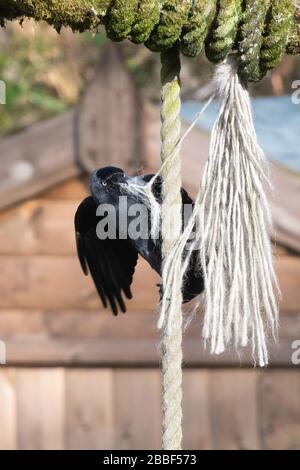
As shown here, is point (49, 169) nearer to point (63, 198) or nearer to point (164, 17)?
point (63, 198)

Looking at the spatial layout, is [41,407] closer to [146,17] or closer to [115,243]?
[115,243]

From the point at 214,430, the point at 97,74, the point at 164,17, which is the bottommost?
the point at 214,430

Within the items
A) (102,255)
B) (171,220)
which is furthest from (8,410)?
(171,220)

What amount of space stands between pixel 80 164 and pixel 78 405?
66cm

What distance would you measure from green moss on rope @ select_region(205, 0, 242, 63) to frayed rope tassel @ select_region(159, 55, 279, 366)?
0.03m

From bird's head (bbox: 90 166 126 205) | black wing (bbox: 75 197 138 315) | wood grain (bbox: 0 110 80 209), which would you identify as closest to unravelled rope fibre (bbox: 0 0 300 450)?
bird's head (bbox: 90 166 126 205)

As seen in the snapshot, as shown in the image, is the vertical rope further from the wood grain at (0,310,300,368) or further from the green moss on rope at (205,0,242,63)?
the wood grain at (0,310,300,368)

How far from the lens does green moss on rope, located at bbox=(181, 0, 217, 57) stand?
965mm

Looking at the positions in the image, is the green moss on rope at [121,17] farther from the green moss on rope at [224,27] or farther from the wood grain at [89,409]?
the wood grain at [89,409]

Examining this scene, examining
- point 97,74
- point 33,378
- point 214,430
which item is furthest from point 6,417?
point 97,74

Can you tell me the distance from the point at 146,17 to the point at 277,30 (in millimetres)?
134

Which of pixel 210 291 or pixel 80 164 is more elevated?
pixel 80 164
